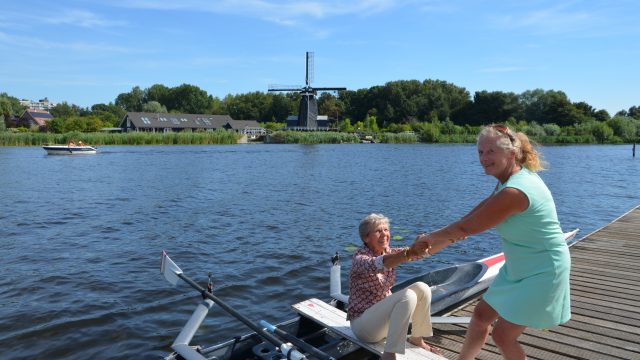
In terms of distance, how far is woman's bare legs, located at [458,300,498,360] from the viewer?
362 centimetres

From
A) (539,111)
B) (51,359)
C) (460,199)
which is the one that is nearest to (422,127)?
(539,111)

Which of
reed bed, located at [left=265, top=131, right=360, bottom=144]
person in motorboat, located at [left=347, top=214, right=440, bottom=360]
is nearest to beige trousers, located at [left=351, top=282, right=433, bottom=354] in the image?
person in motorboat, located at [left=347, top=214, right=440, bottom=360]

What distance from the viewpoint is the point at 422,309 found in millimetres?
4582

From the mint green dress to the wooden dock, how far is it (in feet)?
6.91

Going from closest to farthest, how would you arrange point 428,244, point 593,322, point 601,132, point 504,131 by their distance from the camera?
1. point 504,131
2. point 428,244
3. point 593,322
4. point 601,132

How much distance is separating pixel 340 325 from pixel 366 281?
0.86m

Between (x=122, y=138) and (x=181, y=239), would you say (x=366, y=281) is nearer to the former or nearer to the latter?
(x=181, y=239)

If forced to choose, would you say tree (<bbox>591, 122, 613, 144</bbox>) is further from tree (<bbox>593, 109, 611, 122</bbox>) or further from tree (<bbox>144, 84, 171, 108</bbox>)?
tree (<bbox>144, 84, 171, 108</bbox>)

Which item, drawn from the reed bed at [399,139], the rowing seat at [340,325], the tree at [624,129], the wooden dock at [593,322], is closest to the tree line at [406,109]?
the tree at [624,129]

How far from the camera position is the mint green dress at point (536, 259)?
10.3ft

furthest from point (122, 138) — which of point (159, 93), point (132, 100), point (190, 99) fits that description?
point (132, 100)

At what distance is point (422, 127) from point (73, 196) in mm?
89846

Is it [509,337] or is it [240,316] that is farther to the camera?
[240,316]

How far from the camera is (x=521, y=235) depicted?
3.15 meters
